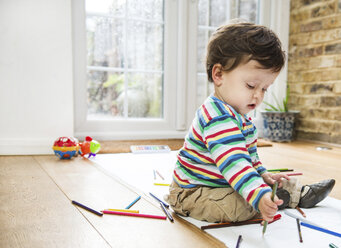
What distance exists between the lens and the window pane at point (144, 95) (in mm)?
2709

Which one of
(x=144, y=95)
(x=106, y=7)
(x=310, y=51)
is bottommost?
(x=144, y=95)

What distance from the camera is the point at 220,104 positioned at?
98 centimetres

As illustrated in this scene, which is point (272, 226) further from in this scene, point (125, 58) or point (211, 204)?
point (125, 58)

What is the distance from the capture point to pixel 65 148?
187 centimetres

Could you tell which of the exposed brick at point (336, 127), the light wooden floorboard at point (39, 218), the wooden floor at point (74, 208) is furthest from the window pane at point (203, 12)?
the light wooden floorboard at point (39, 218)

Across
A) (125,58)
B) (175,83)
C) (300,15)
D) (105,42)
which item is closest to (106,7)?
(105,42)

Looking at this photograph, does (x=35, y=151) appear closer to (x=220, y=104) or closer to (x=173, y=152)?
(x=173, y=152)

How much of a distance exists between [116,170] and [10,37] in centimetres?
103

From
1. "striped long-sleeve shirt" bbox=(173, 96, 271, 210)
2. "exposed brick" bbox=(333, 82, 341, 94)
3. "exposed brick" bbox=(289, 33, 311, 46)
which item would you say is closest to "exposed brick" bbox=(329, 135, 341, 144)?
"exposed brick" bbox=(333, 82, 341, 94)

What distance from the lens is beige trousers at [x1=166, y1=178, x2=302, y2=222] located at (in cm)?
97

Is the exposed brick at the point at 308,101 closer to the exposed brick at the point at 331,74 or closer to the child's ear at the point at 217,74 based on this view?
the exposed brick at the point at 331,74

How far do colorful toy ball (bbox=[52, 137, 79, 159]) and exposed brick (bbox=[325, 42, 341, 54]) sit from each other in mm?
2028

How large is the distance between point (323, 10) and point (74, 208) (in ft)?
8.15

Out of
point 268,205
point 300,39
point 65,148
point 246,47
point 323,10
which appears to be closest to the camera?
point 268,205
